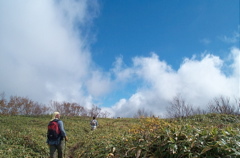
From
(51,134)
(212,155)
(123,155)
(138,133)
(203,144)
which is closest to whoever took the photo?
(212,155)

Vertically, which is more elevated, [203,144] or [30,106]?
[30,106]

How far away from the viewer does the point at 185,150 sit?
3023 millimetres

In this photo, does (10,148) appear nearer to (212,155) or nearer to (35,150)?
(35,150)

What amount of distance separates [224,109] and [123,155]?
1005 inches

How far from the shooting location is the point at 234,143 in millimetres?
2895

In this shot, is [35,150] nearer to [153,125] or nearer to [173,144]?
[153,125]

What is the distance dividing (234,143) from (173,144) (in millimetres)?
960

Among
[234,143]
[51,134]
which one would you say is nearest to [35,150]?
[51,134]

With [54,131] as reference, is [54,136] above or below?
below

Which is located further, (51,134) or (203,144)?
(51,134)

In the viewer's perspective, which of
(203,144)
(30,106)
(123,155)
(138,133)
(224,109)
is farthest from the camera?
(30,106)

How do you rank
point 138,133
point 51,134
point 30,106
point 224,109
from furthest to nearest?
point 30,106, point 224,109, point 51,134, point 138,133

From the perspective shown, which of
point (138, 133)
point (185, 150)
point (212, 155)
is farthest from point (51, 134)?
point (212, 155)

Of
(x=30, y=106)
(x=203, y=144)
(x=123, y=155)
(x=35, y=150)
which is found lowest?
(x=35, y=150)
